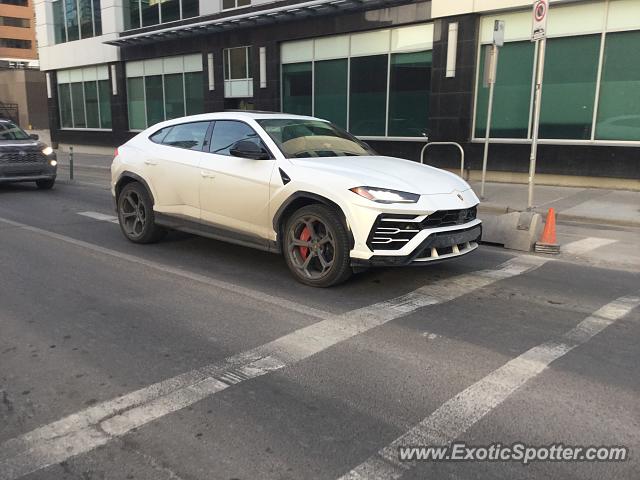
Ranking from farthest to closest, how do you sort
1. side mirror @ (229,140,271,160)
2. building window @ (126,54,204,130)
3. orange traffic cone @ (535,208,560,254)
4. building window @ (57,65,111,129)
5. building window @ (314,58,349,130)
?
building window @ (57,65,111,129) < building window @ (126,54,204,130) < building window @ (314,58,349,130) < orange traffic cone @ (535,208,560,254) < side mirror @ (229,140,271,160)

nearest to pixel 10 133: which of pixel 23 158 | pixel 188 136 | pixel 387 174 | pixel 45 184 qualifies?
pixel 23 158

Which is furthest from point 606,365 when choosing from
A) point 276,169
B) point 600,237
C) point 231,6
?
point 231,6

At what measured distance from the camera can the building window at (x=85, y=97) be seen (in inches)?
1096

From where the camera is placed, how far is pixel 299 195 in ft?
18.5

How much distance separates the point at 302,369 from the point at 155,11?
945 inches

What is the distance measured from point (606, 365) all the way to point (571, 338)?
0.52 metres

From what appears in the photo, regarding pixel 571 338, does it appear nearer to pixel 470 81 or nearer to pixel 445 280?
pixel 445 280

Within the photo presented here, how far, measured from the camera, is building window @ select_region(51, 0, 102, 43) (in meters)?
27.3

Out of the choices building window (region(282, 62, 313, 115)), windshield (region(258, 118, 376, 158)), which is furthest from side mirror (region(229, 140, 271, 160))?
building window (region(282, 62, 313, 115))

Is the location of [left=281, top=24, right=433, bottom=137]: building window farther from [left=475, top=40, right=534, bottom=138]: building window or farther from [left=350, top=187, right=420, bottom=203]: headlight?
[left=350, top=187, right=420, bottom=203]: headlight

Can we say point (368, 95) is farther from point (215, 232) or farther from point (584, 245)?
point (215, 232)

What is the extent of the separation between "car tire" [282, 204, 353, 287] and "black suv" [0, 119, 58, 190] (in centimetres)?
976

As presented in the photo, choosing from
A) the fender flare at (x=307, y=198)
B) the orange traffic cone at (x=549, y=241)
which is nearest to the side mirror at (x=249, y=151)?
the fender flare at (x=307, y=198)

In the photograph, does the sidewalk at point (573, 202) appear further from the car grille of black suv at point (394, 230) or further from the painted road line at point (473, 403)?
the car grille of black suv at point (394, 230)
